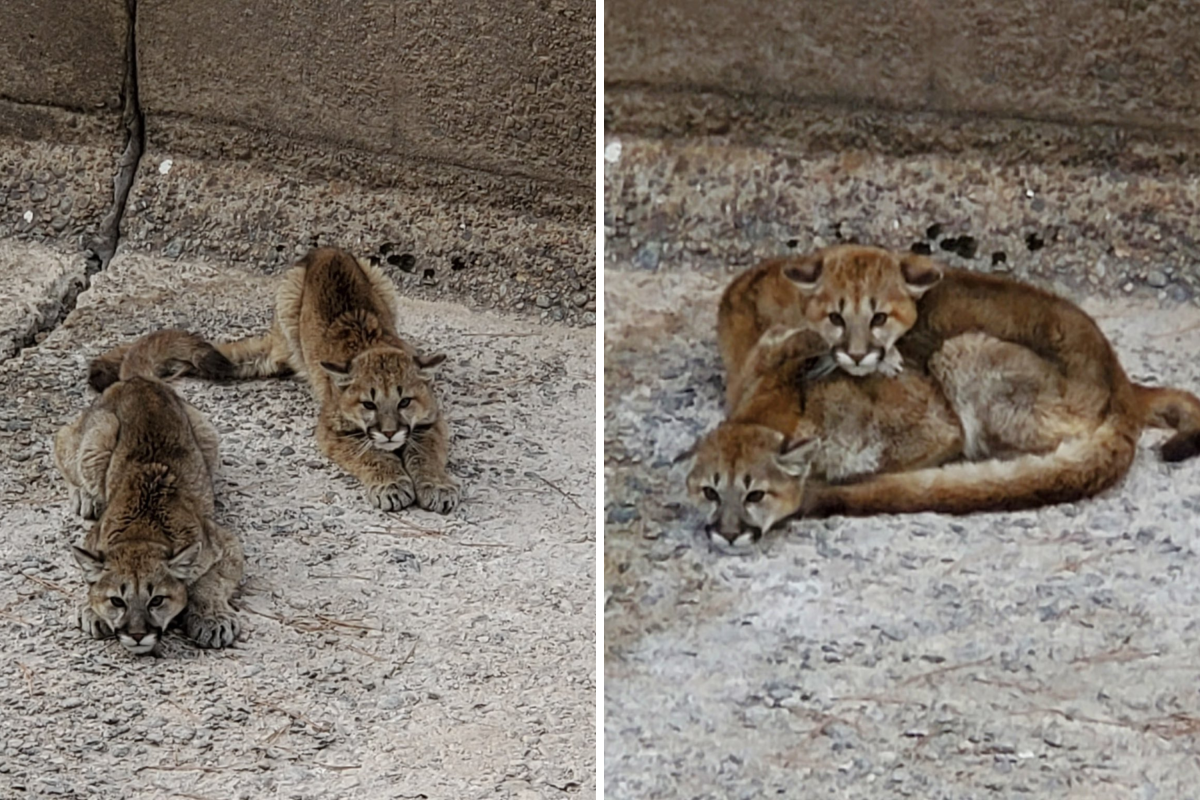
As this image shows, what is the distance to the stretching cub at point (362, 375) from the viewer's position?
267 centimetres

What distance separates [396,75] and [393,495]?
82 cm

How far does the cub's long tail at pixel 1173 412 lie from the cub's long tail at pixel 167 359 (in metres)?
1.47

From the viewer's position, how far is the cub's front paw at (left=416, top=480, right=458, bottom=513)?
8.74ft

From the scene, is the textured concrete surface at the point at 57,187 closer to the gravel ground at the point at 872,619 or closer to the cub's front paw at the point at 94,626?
the cub's front paw at the point at 94,626

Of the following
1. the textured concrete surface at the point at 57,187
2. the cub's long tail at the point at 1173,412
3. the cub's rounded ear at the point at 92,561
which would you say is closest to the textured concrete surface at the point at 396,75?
the textured concrete surface at the point at 57,187

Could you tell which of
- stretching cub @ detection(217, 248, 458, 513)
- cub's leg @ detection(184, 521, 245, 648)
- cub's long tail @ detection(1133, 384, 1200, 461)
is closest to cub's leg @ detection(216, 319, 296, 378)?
stretching cub @ detection(217, 248, 458, 513)

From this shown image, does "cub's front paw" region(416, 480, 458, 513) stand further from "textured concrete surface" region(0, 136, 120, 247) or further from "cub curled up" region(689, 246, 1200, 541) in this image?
"textured concrete surface" region(0, 136, 120, 247)

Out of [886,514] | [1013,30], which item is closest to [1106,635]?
[886,514]

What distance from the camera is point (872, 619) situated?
239 centimetres

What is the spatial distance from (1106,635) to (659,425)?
0.70 m

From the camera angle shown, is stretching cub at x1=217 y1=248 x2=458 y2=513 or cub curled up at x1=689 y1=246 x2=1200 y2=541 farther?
stretching cub at x1=217 y1=248 x2=458 y2=513

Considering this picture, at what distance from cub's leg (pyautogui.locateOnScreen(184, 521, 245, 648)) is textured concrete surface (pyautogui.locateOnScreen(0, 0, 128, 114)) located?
0.98m

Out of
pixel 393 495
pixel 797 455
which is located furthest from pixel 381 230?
pixel 797 455

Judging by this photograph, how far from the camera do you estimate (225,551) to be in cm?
256
